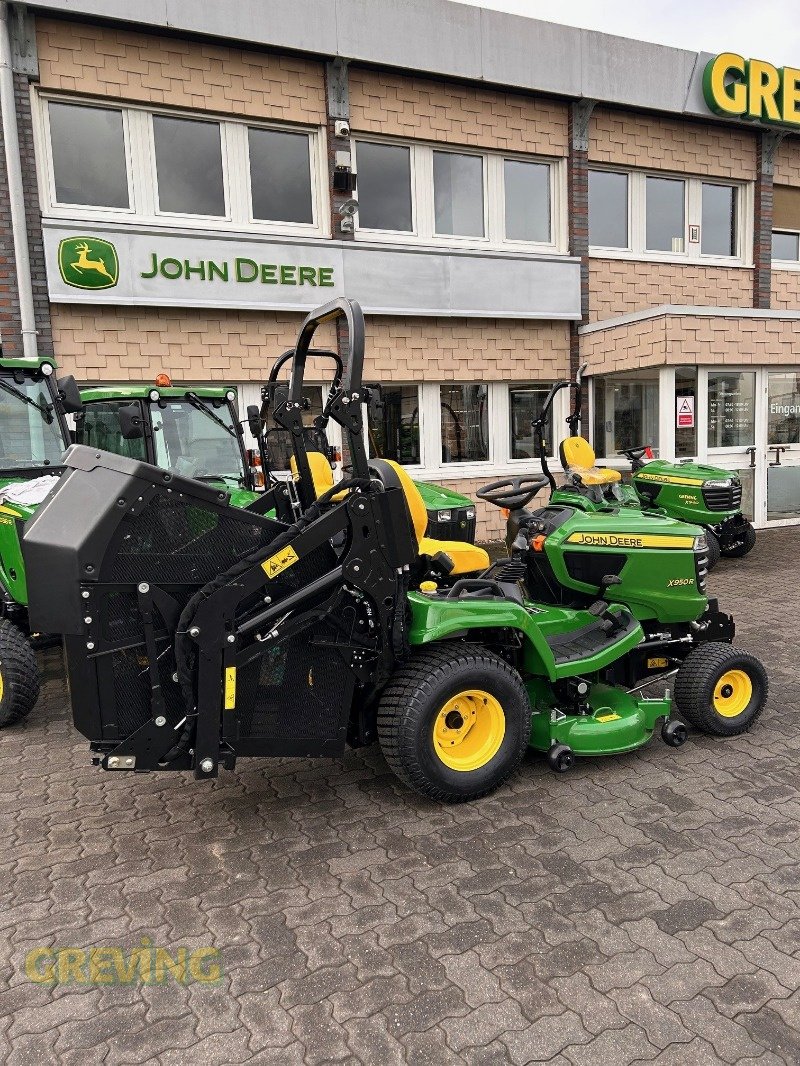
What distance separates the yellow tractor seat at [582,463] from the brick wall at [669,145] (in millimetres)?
5602

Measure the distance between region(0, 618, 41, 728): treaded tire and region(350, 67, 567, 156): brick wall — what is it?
25.9 feet

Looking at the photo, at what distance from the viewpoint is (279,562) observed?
300 cm

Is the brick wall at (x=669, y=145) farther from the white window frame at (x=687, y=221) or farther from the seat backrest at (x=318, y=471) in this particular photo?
the seat backrest at (x=318, y=471)

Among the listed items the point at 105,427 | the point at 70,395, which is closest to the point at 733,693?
the point at 70,395

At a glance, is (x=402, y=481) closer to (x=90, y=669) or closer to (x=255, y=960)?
(x=90, y=669)

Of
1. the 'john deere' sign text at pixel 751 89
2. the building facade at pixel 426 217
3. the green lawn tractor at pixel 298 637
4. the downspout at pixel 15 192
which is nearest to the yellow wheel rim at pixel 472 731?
the green lawn tractor at pixel 298 637

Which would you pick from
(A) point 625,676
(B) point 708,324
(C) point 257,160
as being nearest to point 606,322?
(B) point 708,324

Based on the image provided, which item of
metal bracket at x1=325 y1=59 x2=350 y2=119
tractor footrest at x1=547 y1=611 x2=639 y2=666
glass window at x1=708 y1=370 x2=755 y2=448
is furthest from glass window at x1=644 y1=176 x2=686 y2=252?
tractor footrest at x1=547 y1=611 x2=639 y2=666

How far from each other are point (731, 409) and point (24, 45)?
9525 mm

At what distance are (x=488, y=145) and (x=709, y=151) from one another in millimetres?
3875

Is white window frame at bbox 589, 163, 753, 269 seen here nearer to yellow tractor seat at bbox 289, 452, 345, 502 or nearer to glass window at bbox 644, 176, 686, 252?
glass window at bbox 644, 176, 686, 252

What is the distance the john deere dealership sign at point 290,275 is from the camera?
8.37 m

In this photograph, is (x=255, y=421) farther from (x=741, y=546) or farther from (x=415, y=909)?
(x=741, y=546)

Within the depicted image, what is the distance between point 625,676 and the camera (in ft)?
13.8
